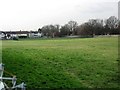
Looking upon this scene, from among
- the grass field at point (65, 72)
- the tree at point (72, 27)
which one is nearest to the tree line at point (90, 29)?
the tree at point (72, 27)

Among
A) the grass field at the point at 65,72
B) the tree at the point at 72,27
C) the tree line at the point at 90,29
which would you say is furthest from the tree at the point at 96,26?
the grass field at the point at 65,72

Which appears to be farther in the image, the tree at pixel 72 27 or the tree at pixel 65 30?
the tree at pixel 72 27

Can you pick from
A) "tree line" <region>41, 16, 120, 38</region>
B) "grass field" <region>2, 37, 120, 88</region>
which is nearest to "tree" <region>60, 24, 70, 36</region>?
"tree line" <region>41, 16, 120, 38</region>

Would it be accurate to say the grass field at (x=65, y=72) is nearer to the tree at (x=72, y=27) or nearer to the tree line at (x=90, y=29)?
the tree line at (x=90, y=29)

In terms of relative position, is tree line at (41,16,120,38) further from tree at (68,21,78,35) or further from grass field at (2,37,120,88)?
grass field at (2,37,120,88)

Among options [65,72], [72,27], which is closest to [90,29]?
[72,27]

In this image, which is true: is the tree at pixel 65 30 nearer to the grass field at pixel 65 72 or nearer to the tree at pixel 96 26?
the tree at pixel 96 26

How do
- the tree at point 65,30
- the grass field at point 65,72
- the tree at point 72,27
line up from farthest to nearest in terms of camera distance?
the tree at point 72,27
the tree at point 65,30
the grass field at point 65,72

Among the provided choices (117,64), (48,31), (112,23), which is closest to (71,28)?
(48,31)

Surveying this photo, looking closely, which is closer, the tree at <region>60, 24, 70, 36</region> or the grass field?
the grass field

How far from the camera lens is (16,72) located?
12.6 meters

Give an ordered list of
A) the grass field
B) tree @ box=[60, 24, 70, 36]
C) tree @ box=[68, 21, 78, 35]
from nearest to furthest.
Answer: the grass field
tree @ box=[60, 24, 70, 36]
tree @ box=[68, 21, 78, 35]

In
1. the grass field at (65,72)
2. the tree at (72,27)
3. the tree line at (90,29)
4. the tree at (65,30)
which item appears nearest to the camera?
the grass field at (65,72)

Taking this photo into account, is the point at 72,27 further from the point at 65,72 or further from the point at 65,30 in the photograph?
the point at 65,72
